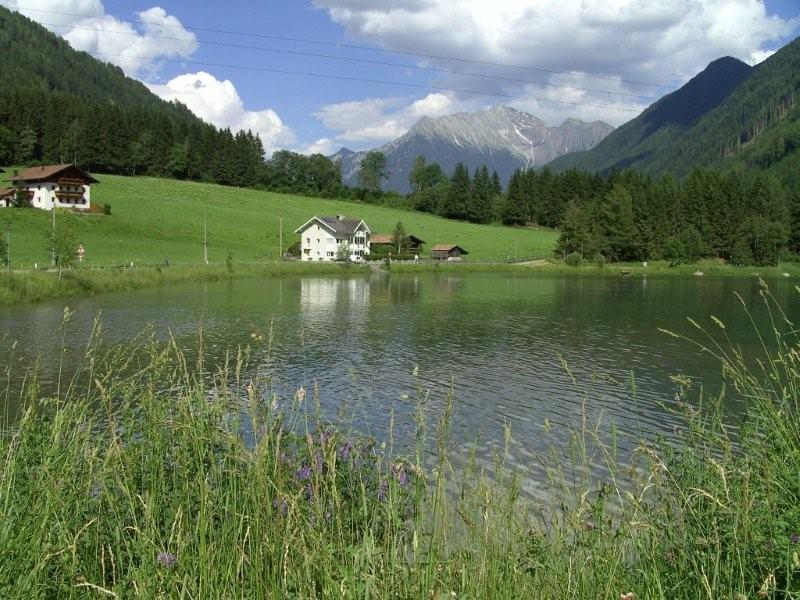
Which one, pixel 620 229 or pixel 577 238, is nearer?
pixel 577 238

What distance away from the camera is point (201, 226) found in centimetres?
10544

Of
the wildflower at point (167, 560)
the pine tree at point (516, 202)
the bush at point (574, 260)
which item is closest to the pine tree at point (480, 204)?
the pine tree at point (516, 202)

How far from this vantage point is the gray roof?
115 meters

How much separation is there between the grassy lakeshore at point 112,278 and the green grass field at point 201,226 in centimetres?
1134

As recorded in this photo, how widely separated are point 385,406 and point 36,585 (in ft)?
46.9

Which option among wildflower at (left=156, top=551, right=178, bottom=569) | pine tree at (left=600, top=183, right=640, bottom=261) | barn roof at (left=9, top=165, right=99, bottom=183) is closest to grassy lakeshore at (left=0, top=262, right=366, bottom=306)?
barn roof at (left=9, top=165, right=99, bottom=183)

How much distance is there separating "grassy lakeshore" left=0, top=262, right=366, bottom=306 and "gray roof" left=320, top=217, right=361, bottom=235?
1060 inches

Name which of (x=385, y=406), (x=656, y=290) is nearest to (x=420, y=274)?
(x=656, y=290)

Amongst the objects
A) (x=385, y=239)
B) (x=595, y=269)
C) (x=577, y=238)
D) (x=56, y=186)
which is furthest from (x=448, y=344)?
(x=385, y=239)

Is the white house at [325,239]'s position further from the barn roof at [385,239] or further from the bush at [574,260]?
the bush at [574,260]

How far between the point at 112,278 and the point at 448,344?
1413 inches

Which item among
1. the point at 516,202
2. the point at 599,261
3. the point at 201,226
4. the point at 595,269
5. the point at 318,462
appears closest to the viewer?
the point at 318,462

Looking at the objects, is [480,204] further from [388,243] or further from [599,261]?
[599,261]

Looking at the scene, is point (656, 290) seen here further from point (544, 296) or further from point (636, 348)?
point (636, 348)
